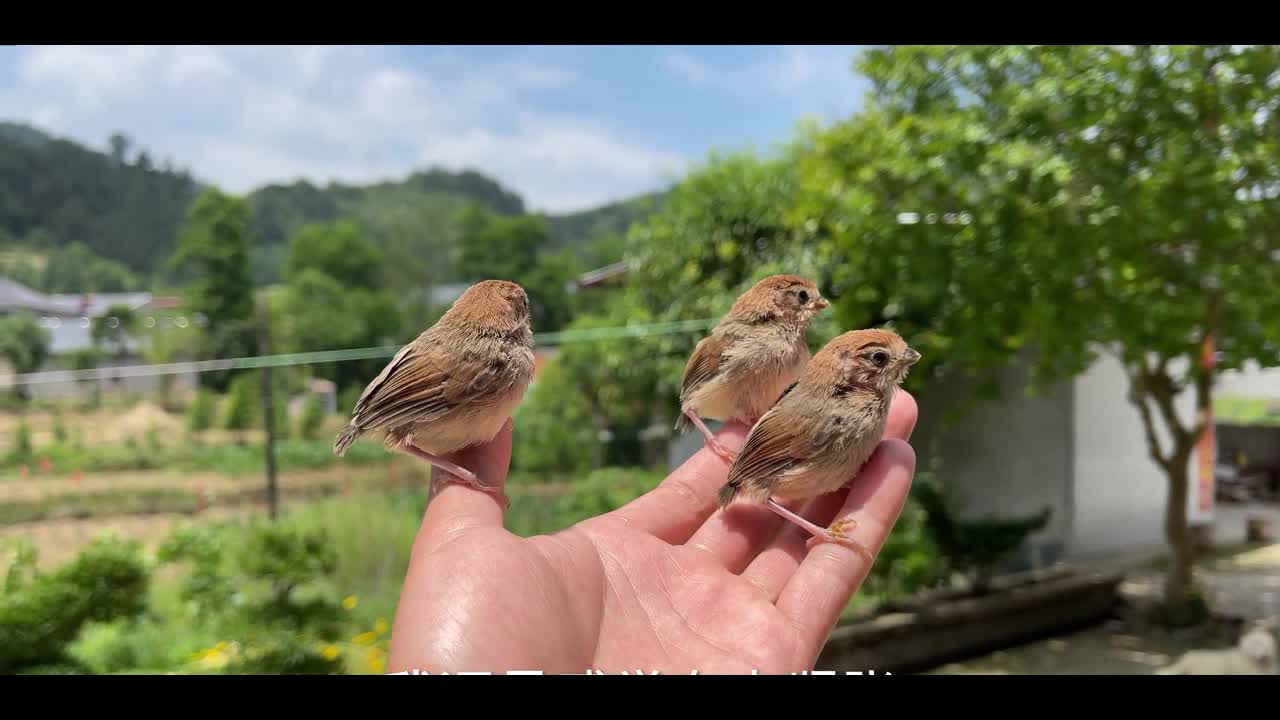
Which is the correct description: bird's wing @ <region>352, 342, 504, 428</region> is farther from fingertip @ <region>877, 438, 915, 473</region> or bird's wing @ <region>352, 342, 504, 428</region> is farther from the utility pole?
→ the utility pole

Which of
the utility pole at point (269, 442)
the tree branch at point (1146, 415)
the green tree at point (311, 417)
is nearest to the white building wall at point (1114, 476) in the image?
the tree branch at point (1146, 415)

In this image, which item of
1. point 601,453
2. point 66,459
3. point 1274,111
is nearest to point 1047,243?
point 1274,111

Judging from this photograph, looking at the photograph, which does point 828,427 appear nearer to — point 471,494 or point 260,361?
point 471,494

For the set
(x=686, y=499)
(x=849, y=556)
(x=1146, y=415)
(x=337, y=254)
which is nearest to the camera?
(x=849, y=556)

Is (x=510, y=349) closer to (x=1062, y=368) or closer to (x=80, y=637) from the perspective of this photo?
(x=1062, y=368)

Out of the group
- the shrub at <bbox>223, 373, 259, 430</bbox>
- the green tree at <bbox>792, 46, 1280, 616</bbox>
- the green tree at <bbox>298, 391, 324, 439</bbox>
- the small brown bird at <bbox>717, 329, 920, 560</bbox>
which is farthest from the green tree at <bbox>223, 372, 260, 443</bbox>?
the small brown bird at <bbox>717, 329, 920, 560</bbox>

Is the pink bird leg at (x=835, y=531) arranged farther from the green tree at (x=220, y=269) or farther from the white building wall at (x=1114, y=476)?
the green tree at (x=220, y=269)

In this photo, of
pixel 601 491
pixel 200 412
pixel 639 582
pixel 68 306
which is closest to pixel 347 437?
pixel 639 582
